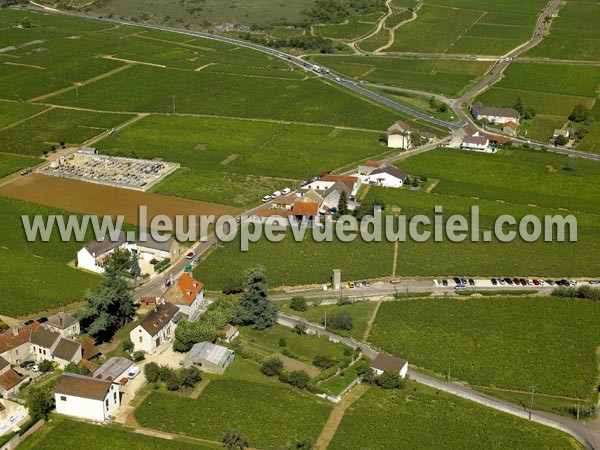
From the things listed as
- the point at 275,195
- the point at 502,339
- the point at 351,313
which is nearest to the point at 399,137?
the point at 275,195

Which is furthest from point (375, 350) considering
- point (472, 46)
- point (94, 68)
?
point (472, 46)

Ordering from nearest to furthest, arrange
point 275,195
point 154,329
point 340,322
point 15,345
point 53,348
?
point 15,345, point 53,348, point 154,329, point 340,322, point 275,195

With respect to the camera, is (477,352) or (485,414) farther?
(477,352)

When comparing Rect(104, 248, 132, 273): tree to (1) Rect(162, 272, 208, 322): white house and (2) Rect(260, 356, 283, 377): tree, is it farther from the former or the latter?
(2) Rect(260, 356, 283, 377): tree

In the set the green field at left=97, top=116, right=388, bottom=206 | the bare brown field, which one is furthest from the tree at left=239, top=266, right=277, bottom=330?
the green field at left=97, top=116, right=388, bottom=206

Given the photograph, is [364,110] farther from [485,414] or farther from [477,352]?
[485,414]

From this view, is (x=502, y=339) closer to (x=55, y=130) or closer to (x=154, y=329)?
(x=154, y=329)

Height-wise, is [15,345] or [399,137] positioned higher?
[399,137]
